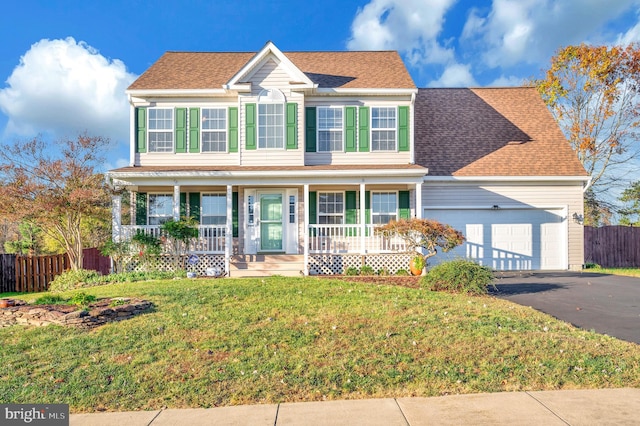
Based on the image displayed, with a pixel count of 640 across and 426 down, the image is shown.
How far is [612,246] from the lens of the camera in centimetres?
1727

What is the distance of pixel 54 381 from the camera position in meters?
4.59

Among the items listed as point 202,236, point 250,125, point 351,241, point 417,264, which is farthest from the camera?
point 250,125

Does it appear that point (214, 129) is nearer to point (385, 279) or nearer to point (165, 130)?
point (165, 130)

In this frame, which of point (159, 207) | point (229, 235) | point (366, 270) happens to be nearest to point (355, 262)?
point (366, 270)

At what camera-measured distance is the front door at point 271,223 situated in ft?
45.6

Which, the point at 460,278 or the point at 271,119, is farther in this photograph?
the point at 271,119

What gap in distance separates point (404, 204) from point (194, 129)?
7620mm

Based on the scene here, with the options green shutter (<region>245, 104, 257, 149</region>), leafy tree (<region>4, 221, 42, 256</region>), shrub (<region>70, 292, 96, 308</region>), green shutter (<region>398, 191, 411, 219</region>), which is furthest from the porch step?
leafy tree (<region>4, 221, 42, 256</region>)

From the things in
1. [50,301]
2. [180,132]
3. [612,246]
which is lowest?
[50,301]

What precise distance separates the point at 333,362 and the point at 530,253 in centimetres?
1226

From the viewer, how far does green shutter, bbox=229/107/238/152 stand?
1395 cm

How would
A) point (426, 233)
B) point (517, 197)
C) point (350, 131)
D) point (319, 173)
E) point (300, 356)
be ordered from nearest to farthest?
point (300, 356), point (426, 233), point (319, 173), point (350, 131), point (517, 197)

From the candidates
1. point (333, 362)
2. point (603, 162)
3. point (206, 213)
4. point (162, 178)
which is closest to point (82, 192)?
point (162, 178)

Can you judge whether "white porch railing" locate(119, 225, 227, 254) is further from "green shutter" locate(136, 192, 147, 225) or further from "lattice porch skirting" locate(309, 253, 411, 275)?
"lattice porch skirting" locate(309, 253, 411, 275)
